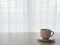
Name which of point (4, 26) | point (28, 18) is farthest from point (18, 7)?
point (4, 26)

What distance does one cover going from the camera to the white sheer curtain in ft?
9.25

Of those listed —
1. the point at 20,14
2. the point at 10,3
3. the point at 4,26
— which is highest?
the point at 10,3

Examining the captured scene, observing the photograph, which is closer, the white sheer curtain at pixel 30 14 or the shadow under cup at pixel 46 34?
the shadow under cup at pixel 46 34

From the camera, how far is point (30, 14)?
9.38 ft

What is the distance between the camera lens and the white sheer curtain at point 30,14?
2820mm

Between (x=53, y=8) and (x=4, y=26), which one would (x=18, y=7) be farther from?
(x=53, y=8)

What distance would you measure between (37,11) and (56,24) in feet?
1.43

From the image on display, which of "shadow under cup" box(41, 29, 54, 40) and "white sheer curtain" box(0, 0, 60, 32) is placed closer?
"shadow under cup" box(41, 29, 54, 40)

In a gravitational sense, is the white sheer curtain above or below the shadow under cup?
above

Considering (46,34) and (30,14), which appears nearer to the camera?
(46,34)

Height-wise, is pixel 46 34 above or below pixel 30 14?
below

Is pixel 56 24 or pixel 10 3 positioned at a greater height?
pixel 10 3

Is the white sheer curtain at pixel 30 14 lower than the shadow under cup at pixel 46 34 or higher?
higher

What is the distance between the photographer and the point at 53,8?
283 centimetres
